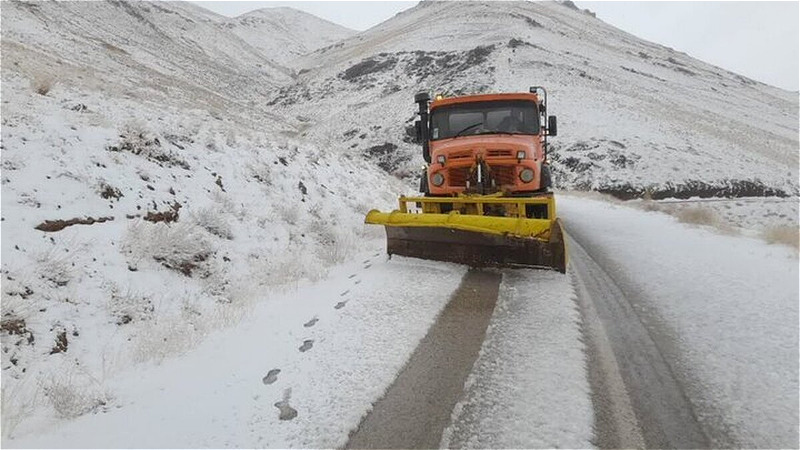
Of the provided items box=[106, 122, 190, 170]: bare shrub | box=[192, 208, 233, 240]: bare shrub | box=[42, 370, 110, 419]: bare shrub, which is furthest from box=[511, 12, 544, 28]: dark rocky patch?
box=[42, 370, 110, 419]: bare shrub

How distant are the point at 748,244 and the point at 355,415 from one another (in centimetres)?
748

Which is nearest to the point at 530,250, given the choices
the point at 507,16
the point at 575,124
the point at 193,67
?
the point at 575,124

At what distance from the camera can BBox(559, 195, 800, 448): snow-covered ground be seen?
295cm

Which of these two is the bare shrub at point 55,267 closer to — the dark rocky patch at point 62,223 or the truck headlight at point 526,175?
the dark rocky patch at point 62,223

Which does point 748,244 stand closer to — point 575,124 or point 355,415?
point 355,415

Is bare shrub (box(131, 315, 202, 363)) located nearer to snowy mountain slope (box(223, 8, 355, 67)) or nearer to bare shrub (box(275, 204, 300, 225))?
bare shrub (box(275, 204, 300, 225))

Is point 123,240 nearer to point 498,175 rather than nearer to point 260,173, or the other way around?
point 260,173

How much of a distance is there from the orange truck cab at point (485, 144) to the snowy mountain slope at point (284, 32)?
2686 inches

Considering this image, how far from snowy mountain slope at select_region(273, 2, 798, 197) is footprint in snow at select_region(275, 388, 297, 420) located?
82.0 feet

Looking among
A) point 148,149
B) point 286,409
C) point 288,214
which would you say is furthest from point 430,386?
point 148,149

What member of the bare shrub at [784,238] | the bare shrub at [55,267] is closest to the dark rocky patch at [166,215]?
the bare shrub at [55,267]

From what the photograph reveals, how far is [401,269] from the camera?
655 centimetres

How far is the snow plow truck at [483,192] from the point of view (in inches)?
235

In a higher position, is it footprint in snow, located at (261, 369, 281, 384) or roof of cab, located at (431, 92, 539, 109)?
roof of cab, located at (431, 92, 539, 109)
